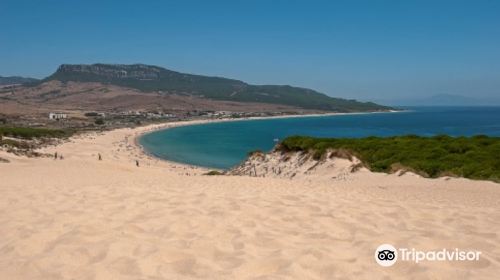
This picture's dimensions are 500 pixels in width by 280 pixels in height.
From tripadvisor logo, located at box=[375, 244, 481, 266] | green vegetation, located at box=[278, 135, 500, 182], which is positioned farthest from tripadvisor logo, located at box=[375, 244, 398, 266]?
green vegetation, located at box=[278, 135, 500, 182]

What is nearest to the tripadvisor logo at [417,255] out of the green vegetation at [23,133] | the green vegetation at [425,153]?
the green vegetation at [425,153]

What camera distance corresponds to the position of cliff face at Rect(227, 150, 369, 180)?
20.2m

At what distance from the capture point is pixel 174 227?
20.3 ft

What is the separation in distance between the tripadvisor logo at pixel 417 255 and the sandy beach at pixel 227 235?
0.36 feet

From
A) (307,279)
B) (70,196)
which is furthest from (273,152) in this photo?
(307,279)

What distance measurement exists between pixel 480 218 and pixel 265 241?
155 inches

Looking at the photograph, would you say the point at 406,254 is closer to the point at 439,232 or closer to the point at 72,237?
the point at 439,232

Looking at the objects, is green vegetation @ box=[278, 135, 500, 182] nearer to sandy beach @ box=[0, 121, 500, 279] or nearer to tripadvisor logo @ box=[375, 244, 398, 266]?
sandy beach @ box=[0, 121, 500, 279]

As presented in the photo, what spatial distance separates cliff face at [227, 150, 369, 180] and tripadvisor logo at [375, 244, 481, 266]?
1279 cm

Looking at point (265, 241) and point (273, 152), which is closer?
point (265, 241)

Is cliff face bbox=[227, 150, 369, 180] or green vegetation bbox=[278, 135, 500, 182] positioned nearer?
green vegetation bbox=[278, 135, 500, 182]

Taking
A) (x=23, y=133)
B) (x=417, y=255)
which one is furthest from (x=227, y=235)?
(x=23, y=133)

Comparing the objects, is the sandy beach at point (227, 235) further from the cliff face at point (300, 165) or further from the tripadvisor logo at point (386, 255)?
the cliff face at point (300, 165)

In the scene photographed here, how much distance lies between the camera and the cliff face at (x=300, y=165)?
20.2 m
